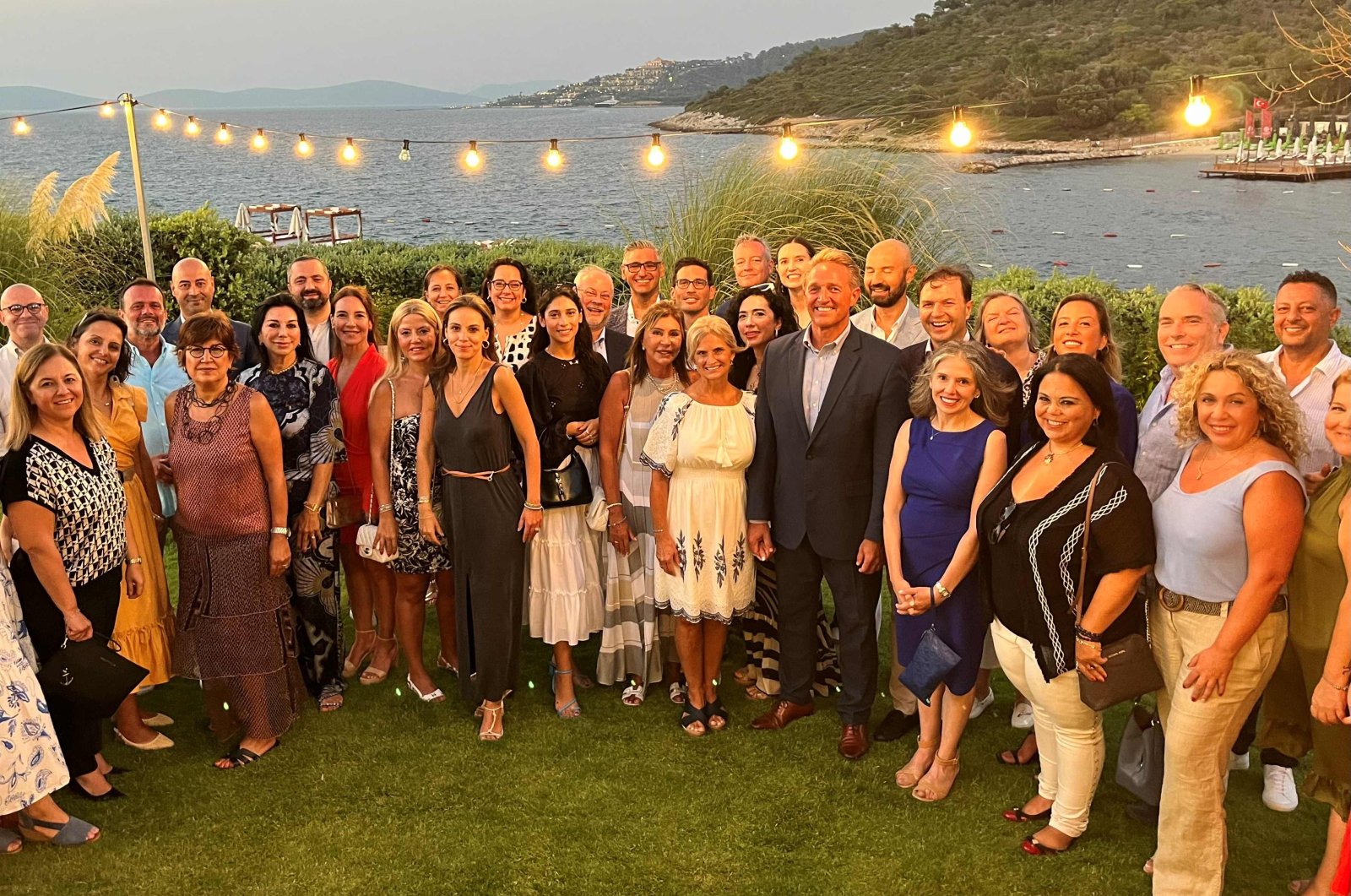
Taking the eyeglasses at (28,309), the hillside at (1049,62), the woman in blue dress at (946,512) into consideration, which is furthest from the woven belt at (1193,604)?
the hillside at (1049,62)

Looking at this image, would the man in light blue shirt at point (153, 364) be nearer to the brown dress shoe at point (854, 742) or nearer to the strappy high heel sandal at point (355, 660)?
the strappy high heel sandal at point (355, 660)

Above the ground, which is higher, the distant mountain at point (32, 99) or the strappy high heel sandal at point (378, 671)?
the distant mountain at point (32, 99)

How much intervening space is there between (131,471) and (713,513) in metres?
2.31

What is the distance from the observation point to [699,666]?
4.45 metres

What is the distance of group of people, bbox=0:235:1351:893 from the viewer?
306 centimetres

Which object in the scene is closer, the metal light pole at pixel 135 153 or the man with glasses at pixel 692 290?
the man with glasses at pixel 692 290

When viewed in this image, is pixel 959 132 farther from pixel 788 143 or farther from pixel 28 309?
pixel 28 309

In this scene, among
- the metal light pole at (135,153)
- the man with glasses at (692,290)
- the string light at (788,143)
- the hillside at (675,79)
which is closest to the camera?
the man with glasses at (692,290)

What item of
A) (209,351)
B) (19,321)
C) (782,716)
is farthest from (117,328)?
(782,716)

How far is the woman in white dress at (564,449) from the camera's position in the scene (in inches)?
171

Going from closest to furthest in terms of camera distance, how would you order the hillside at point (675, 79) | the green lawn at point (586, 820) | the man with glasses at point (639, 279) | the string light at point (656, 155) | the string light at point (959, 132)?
the green lawn at point (586, 820)
the man with glasses at point (639, 279)
the string light at point (959, 132)
the string light at point (656, 155)
the hillside at point (675, 79)

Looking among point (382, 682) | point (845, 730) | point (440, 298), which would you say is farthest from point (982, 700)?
point (440, 298)

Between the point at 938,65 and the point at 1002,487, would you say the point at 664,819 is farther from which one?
the point at 938,65

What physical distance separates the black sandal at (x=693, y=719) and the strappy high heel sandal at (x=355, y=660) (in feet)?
5.51
